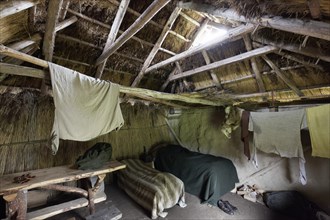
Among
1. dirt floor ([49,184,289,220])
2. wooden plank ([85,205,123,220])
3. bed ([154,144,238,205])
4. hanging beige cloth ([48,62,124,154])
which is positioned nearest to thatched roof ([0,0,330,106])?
hanging beige cloth ([48,62,124,154])

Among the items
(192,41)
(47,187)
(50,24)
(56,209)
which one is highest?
(192,41)

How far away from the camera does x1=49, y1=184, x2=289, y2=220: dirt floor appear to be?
121 inches

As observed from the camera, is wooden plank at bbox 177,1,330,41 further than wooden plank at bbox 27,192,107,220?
No

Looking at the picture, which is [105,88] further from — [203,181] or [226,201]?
[226,201]

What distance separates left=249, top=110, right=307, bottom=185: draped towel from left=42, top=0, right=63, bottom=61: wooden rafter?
3409mm

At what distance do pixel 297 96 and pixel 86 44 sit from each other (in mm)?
4021

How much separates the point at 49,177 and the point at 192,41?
349 cm

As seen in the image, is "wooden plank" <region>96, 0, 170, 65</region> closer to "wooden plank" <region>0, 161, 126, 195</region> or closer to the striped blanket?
"wooden plank" <region>0, 161, 126, 195</region>

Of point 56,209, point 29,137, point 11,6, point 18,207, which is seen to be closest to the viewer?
point 11,6

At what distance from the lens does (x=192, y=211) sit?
327 cm

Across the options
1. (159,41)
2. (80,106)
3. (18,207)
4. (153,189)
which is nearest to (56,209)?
(18,207)

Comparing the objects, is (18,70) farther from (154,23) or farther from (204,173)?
(204,173)

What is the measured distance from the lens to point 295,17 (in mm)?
1709

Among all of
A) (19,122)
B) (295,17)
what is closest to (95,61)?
(19,122)
